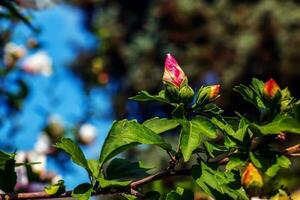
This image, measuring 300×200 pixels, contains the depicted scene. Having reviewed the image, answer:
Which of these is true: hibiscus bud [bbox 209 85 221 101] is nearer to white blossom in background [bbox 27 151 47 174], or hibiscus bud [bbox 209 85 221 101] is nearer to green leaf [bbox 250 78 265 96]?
green leaf [bbox 250 78 265 96]

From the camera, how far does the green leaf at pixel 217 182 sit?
3.25 feet

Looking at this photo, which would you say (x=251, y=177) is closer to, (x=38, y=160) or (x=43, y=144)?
(x=38, y=160)

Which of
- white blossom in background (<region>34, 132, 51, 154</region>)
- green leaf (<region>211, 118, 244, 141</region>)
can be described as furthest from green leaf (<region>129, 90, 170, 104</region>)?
white blossom in background (<region>34, 132, 51, 154</region>)

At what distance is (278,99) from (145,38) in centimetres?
1114

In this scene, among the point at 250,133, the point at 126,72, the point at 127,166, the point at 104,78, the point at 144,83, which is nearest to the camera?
the point at 250,133

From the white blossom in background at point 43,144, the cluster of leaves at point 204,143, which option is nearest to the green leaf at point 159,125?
the cluster of leaves at point 204,143

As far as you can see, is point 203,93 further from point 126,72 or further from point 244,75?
point 126,72

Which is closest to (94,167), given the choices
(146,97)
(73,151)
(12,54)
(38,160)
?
(73,151)

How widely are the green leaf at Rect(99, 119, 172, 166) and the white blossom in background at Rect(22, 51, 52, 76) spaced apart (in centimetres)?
234

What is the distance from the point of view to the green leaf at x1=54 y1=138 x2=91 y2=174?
3.55ft

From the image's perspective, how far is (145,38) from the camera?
12117mm

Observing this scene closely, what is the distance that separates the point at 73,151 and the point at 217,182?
0.27m

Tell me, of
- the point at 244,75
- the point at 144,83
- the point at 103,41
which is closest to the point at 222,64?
the point at 244,75

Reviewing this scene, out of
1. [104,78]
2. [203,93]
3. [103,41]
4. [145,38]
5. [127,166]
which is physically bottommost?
[127,166]
